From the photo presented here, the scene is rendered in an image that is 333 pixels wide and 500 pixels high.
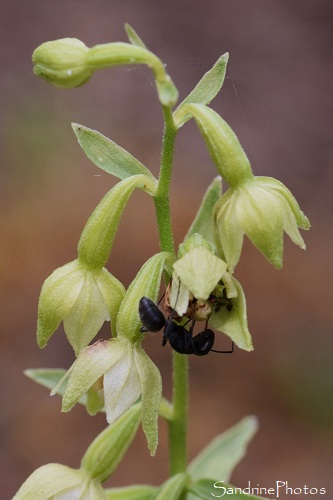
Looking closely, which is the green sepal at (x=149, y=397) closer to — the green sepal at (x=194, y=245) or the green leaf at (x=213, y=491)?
the green sepal at (x=194, y=245)

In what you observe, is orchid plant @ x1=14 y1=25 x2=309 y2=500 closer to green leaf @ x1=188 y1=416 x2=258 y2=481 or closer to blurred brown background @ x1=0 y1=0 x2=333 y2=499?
green leaf @ x1=188 y1=416 x2=258 y2=481

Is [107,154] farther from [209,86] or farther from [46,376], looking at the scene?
[46,376]

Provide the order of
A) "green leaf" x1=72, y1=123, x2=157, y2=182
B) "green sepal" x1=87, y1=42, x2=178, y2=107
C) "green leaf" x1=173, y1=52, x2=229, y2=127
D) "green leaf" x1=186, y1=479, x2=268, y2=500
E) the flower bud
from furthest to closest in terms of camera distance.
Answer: "green leaf" x1=186, y1=479, x2=268, y2=500
"green leaf" x1=72, y1=123, x2=157, y2=182
"green leaf" x1=173, y1=52, x2=229, y2=127
the flower bud
"green sepal" x1=87, y1=42, x2=178, y2=107

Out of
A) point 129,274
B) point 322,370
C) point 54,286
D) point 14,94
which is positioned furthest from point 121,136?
point 54,286

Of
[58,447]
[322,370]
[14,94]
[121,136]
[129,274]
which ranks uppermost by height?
[14,94]

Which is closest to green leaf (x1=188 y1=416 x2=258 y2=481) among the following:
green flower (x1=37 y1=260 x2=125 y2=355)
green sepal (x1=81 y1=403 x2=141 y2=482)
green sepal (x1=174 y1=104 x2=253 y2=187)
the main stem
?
the main stem

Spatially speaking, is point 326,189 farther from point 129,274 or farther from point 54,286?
point 54,286

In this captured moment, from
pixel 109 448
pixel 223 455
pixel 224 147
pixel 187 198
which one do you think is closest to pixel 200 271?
pixel 224 147
